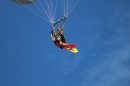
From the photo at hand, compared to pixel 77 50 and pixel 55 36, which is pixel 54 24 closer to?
pixel 55 36

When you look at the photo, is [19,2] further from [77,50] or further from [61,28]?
[77,50]

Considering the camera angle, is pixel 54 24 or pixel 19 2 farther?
pixel 19 2

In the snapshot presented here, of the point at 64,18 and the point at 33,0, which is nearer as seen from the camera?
the point at 64,18

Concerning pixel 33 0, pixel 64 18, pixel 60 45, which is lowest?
pixel 60 45

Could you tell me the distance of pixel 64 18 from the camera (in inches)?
736

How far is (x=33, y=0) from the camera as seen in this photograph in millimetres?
20344

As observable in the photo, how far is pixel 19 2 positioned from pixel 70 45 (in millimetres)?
5812

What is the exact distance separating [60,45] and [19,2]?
5.32 metres

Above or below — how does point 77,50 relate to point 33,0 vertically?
below

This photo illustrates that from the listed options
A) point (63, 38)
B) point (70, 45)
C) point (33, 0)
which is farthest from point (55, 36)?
point (33, 0)

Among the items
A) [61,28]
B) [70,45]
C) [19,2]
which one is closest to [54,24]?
[61,28]

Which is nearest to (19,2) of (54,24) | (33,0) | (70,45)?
(33,0)

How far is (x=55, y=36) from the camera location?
18734 mm

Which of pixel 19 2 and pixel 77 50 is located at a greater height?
pixel 19 2
